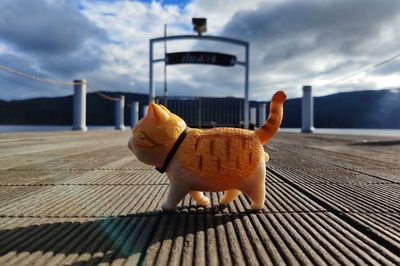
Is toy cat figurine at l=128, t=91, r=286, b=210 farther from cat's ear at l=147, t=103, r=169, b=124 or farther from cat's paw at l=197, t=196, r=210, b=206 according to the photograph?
cat's paw at l=197, t=196, r=210, b=206

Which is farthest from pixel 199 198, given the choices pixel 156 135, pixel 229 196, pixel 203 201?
pixel 156 135

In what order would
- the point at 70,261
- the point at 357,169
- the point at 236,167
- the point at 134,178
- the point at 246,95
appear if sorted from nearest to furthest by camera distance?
the point at 70,261, the point at 236,167, the point at 134,178, the point at 357,169, the point at 246,95

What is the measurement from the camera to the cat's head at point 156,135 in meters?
1.71

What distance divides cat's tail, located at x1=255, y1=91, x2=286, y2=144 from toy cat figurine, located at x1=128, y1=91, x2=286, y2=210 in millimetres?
77

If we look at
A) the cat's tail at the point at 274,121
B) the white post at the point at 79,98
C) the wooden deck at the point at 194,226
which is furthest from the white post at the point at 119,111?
the cat's tail at the point at 274,121

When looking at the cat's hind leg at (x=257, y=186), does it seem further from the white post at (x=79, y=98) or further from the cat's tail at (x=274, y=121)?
the white post at (x=79, y=98)

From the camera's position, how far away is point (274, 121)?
1.84m

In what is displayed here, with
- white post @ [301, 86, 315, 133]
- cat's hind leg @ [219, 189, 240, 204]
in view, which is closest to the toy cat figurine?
cat's hind leg @ [219, 189, 240, 204]

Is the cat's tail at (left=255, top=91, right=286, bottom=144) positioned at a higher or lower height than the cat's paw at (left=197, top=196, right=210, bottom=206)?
higher

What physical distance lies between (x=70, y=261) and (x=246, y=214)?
0.98m

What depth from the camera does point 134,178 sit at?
2953 millimetres

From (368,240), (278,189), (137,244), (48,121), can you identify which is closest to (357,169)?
(278,189)

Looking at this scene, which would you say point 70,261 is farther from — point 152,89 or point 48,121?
point 48,121

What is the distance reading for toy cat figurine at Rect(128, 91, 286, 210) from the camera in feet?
5.52
